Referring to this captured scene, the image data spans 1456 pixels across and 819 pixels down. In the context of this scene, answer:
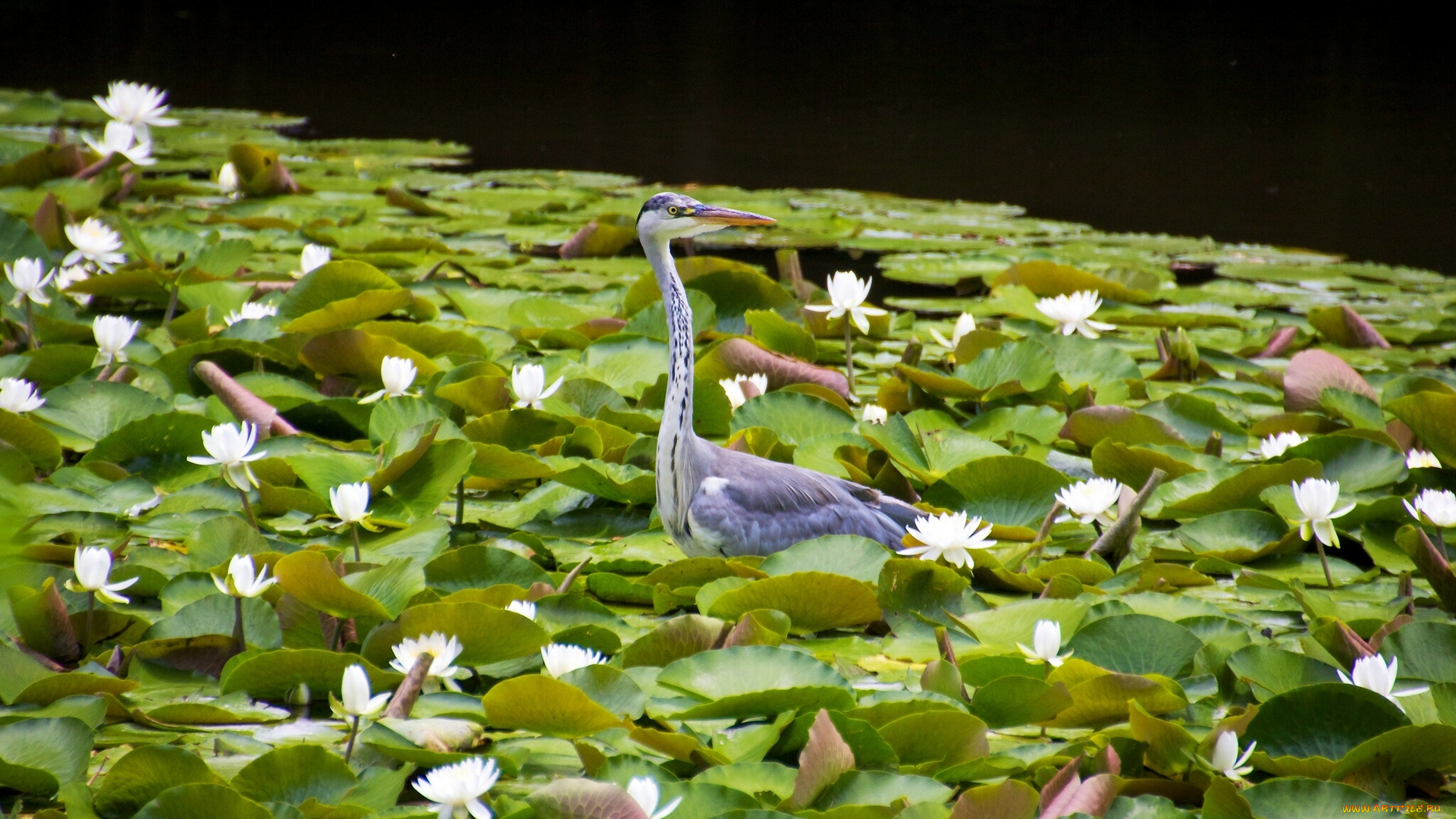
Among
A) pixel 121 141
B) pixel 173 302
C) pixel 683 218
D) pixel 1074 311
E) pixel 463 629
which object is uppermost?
pixel 683 218

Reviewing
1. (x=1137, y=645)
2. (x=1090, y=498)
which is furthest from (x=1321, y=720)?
(x=1090, y=498)

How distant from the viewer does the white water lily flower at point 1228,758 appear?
221 cm

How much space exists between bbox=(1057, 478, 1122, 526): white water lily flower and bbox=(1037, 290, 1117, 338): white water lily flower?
5.13 feet

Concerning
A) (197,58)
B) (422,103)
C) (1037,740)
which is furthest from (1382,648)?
(197,58)

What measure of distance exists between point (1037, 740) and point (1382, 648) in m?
0.72

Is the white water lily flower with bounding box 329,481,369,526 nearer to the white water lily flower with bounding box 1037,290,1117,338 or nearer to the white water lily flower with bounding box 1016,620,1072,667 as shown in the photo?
the white water lily flower with bounding box 1016,620,1072,667

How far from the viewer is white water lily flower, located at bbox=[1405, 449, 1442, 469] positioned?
3.68 m

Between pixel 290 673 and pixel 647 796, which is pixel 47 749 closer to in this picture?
pixel 290 673

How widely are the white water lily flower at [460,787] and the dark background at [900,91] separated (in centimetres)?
726

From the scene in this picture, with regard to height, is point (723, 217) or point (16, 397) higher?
point (723, 217)

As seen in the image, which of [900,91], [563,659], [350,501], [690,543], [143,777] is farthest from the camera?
[900,91]

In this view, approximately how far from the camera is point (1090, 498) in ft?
10.4

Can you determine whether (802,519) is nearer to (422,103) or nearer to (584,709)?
(584,709)

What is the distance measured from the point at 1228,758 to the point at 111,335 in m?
3.25
